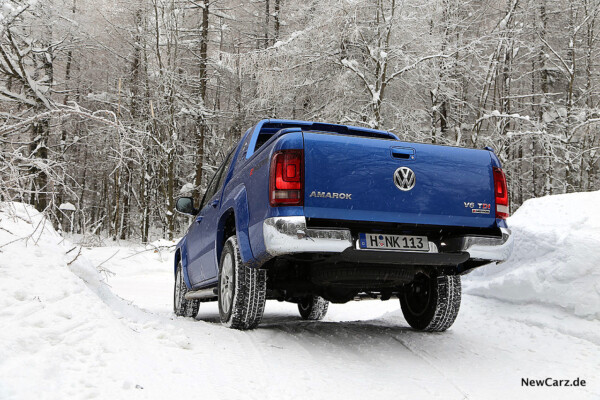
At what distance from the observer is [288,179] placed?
3.48 meters

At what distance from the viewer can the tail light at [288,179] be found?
3465mm

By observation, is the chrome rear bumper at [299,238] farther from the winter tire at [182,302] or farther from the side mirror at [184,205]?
the winter tire at [182,302]

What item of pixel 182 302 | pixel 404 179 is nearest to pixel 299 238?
pixel 404 179

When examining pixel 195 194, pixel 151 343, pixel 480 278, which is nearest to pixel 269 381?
pixel 151 343

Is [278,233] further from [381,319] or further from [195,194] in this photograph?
[195,194]

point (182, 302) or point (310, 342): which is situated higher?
point (310, 342)

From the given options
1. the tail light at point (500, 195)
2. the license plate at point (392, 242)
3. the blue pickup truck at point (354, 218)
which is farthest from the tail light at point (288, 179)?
the tail light at point (500, 195)

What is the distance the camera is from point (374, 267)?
3.97 m

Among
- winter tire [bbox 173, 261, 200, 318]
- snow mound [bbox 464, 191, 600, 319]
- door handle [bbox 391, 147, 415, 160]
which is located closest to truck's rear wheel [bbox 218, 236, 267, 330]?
door handle [bbox 391, 147, 415, 160]

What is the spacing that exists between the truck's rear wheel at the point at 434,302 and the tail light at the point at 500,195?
0.97 meters

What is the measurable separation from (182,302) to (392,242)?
416 cm

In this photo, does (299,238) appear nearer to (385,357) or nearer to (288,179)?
(288,179)

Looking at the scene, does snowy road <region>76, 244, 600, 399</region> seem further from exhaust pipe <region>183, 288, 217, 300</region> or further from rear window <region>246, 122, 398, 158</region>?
rear window <region>246, 122, 398, 158</region>

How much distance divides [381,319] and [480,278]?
4.72 feet
